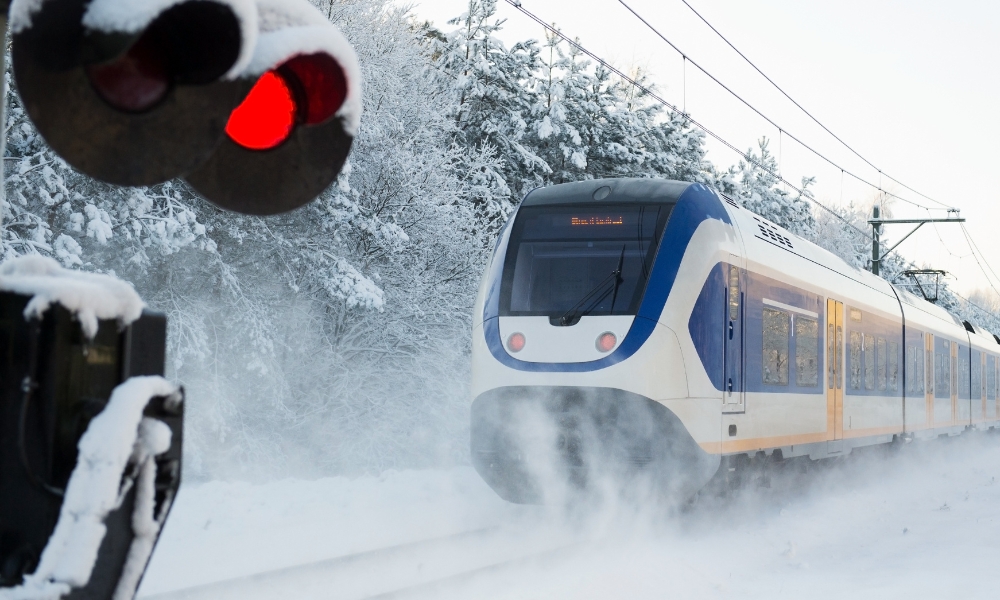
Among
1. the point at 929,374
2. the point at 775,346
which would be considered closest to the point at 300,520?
the point at 775,346

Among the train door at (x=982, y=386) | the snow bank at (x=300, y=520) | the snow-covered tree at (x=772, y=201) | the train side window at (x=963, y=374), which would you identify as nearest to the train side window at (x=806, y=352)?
the snow bank at (x=300, y=520)

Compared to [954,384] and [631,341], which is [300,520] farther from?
[954,384]

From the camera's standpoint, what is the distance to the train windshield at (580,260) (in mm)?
9336

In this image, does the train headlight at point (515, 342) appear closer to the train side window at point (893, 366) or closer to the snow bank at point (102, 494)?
the snow bank at point (102, 494)

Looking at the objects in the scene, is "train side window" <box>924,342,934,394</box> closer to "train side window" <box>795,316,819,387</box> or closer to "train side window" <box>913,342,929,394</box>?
"train side window" <box>913,342,929,394</box>

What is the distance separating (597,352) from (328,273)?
29.7ft

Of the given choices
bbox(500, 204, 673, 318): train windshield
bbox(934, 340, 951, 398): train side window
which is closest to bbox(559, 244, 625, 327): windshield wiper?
bbox(500, 204, 673, 318): train windshield

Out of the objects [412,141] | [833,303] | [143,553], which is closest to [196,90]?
[143,553]

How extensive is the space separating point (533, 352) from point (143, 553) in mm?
7332

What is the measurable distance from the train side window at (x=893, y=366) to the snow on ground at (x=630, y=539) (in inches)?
109

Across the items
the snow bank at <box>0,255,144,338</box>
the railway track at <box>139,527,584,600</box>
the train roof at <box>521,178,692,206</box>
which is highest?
the train roof at <box>521,178,692,206</box>

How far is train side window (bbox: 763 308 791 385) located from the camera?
10812mm

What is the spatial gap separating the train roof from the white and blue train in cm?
2

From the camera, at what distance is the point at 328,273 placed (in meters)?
17.4
